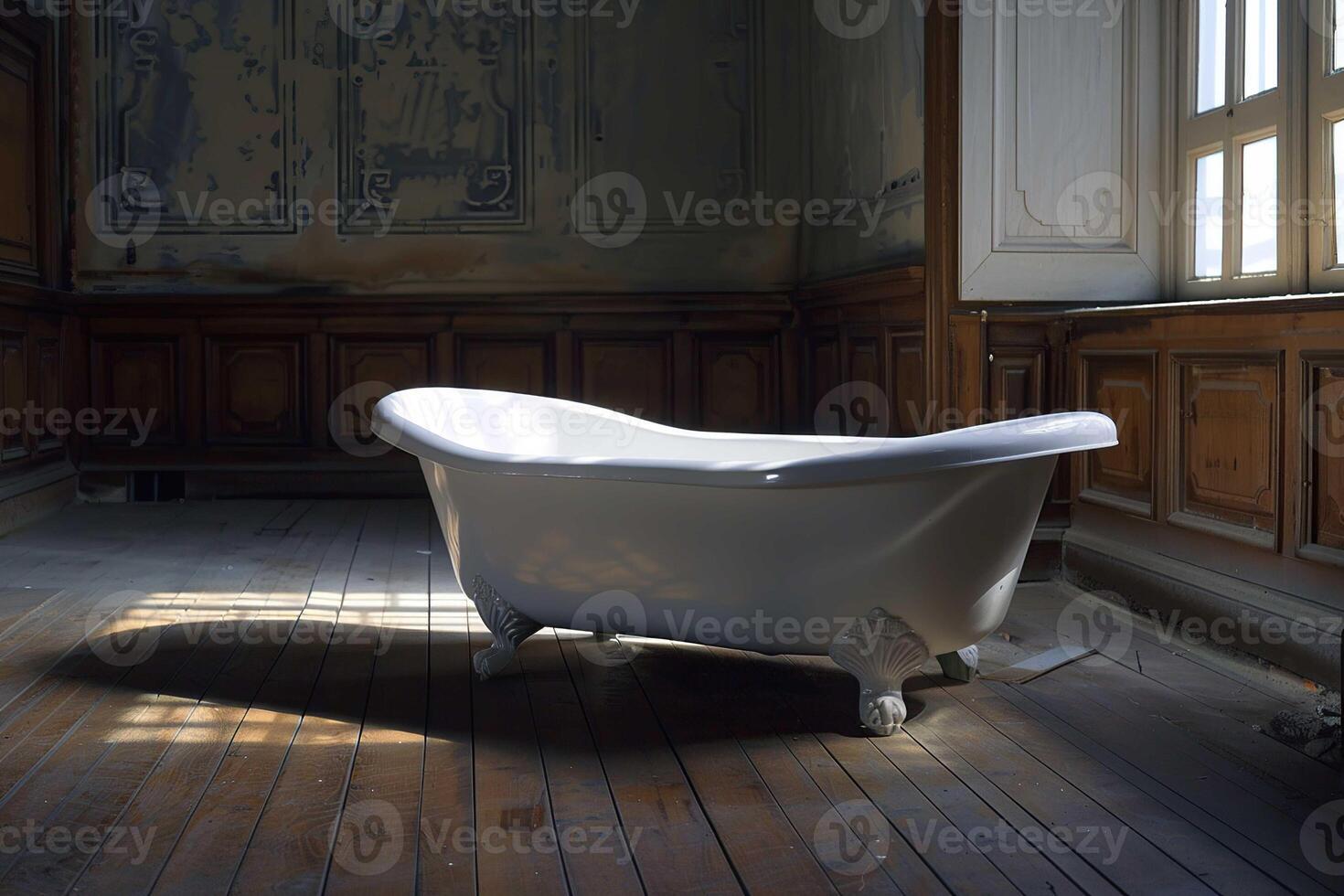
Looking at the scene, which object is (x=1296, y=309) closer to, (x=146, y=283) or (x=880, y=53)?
(x=880, y=53)

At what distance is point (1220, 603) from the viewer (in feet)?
9.07

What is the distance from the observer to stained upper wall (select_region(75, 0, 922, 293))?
514 centimetres

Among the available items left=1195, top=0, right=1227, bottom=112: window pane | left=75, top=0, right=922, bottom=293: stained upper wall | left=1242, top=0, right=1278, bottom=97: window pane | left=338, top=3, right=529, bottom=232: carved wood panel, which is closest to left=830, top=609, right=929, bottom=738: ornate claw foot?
left=1242, top=0, right=1278, bottom=97: window pane

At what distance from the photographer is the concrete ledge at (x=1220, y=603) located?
2.40 meters

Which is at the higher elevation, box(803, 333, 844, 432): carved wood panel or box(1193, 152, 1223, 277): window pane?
box(1193, 152, 1223, 277): window pane

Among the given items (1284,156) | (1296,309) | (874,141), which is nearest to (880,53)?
(874,141)

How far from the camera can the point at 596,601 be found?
92.5 inches

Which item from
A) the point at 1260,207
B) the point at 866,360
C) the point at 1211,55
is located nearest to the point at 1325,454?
the point at 1260,207

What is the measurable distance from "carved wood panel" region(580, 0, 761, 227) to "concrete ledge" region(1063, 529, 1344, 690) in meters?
2.49

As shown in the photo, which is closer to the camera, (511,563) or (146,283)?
(511,563)

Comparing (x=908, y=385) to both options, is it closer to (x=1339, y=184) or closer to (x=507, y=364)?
(x=1339, y=184)

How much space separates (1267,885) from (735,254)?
4086 mm

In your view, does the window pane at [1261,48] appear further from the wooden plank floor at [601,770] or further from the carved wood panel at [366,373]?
the carved wood panel at [366,373]

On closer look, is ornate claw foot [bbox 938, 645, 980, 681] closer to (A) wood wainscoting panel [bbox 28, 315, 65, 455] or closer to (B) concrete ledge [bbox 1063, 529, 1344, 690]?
(B) concrete ledge [bbox 1063, 529, 1344, 690]
